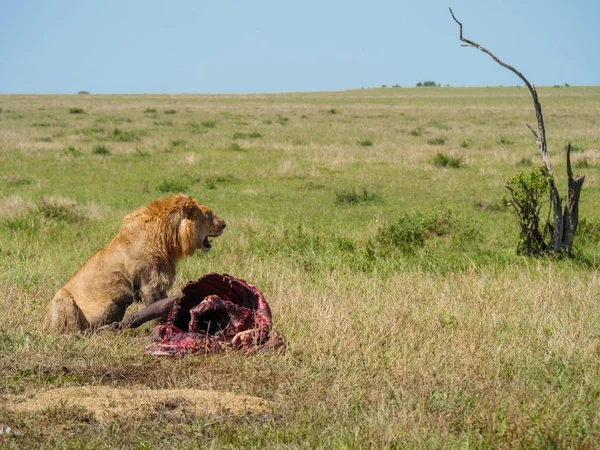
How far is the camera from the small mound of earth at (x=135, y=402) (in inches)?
173

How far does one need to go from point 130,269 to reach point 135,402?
186 cm

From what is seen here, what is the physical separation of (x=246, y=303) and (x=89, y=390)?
5.88 feet

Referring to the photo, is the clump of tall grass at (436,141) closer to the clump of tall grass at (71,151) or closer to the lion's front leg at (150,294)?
the clump of tall grass at (71,151)

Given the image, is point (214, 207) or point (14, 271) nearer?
point (14, 271)

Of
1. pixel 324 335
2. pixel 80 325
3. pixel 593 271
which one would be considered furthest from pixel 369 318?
pixel 593 271

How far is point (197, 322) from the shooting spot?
20.1ft

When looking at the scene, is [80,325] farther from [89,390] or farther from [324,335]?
[324,335]

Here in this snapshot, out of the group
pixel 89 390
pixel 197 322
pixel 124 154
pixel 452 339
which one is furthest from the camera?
pixel 124 154

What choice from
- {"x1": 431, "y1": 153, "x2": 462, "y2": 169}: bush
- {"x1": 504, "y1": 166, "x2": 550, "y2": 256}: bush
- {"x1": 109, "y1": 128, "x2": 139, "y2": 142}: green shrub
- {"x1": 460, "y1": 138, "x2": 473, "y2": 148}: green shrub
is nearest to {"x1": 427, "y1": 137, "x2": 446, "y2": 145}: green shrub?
{"x1": 460, "y1": 138, "x2": 473, "y2": 148}: green shrub

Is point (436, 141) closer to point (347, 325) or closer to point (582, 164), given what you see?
point (582, 164)

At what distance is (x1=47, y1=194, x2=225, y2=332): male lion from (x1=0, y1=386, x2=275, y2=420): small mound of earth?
4.52 ft

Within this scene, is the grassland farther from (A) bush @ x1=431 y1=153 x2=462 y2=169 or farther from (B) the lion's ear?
(A) bush @ x1=431 y1=153 x2=462 y2=169

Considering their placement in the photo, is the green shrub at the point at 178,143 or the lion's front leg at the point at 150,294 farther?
the green shrub at the point at 178,143

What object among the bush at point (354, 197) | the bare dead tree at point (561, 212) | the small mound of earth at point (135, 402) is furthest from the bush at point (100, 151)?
the small mound of earth at point (135, 402)
